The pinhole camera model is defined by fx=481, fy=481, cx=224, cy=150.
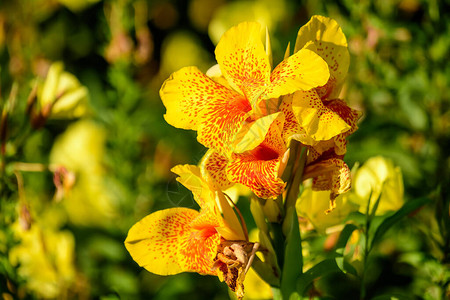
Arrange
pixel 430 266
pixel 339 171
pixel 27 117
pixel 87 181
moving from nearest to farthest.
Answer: pixel 339 171, pixel 430 266, pixel 27 117, pixel 87 181

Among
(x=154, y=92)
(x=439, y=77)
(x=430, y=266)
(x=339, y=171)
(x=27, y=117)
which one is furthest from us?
(x=154, y=92)

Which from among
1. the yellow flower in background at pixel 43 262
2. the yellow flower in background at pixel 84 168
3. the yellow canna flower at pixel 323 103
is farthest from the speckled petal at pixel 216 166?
the yellow flower in background at pixel 84 168

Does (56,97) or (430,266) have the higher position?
(56,97)

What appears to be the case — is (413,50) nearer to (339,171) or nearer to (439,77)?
(439,77)

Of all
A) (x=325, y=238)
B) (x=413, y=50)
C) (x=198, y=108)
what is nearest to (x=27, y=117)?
(x=198, y=108)

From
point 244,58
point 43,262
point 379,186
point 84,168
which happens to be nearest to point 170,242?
A: point 244,58

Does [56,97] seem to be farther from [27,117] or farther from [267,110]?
[267,110]

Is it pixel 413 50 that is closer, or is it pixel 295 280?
pixel 295 280

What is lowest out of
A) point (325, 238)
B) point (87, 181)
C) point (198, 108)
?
point (87, 181)
